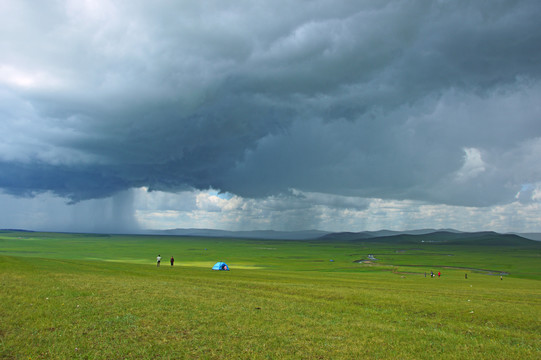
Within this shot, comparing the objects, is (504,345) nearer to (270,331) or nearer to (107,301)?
(270,331)

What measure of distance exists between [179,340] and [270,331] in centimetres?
471

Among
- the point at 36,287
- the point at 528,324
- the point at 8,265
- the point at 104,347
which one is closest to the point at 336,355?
the point at 104,347

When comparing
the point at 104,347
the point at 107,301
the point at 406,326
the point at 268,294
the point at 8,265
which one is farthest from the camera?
the point at 8,265

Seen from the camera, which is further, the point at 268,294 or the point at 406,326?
the point at 268,294

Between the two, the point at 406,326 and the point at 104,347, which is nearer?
the point at 104,347

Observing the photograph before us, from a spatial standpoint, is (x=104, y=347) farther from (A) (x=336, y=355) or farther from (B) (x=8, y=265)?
(B) (x=8, y=265)


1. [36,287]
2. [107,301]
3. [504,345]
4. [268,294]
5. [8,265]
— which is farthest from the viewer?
[8,265]

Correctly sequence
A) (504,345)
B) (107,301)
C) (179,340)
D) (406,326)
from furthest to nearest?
1. (107,301)
2. (406,326)
3. (504,345)
4. (179,340)

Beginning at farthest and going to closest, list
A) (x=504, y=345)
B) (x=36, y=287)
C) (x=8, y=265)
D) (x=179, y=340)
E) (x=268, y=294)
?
(x=8, y=265) → (x=268, y=294) → (x=36, y=287) → (x=504, y=345) → (x=179, y=340)

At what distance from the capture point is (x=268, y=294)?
29047 millimetres

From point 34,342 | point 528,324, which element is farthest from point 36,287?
point 528,324

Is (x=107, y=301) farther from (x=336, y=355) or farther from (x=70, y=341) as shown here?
(x=336, y=355)

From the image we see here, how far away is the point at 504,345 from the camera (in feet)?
54.7

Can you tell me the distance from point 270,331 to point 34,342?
425 inches
